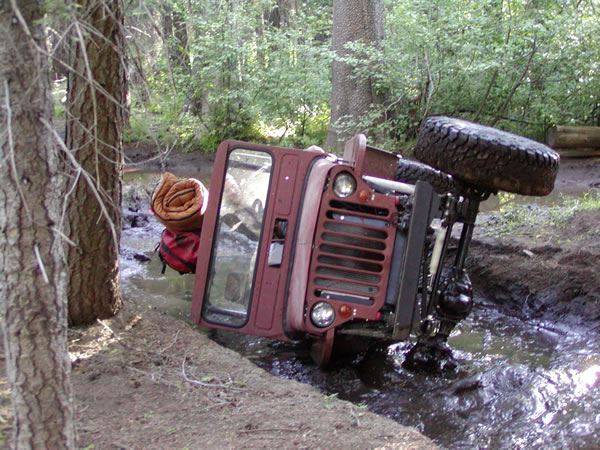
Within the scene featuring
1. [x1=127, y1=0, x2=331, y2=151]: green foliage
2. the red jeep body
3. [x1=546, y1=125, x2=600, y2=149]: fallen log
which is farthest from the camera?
[x1=127, y1=0, x2=331, y2=151]: green foliage

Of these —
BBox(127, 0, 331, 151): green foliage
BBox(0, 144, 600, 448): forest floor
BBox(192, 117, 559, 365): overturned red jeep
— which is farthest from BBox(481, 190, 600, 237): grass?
BBox(127, 0, 331, 151): green foliage

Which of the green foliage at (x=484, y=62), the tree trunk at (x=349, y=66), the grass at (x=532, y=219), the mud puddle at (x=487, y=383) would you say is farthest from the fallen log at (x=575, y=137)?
the mud puddle at (x=487, y=383)

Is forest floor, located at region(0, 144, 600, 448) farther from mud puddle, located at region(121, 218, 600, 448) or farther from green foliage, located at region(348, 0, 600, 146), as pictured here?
green foliage, located at region(348, 0, 600, 146)

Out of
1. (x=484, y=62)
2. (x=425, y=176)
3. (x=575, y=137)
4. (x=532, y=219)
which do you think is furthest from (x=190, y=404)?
(x=575, y=137)

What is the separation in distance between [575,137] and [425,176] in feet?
30.0

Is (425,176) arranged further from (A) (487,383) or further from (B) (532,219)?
(B) (532,219)

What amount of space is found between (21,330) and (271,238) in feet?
9.03

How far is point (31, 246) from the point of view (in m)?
2.32

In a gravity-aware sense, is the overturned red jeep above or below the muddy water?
above

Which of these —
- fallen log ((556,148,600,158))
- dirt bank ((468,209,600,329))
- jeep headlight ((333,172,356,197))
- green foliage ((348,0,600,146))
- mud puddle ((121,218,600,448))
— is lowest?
mud puddle ((121,218,600,448))

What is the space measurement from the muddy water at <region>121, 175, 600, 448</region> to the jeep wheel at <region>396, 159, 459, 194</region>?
1.30m

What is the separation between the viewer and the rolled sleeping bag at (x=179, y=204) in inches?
224

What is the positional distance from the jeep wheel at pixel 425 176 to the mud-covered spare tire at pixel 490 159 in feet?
0.75

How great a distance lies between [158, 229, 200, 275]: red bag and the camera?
573 cm
